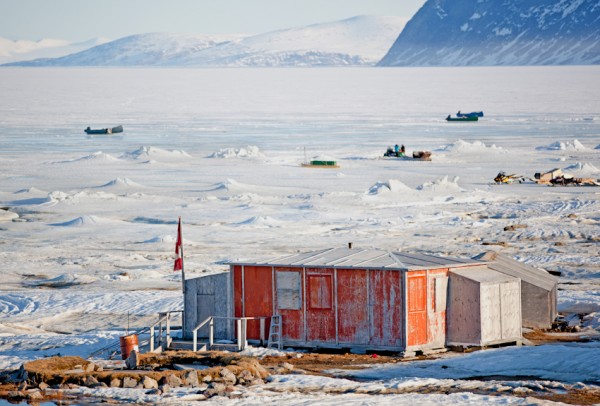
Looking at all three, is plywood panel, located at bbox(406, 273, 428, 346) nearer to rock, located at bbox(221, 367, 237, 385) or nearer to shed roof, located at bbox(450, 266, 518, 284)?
shed roof, located at bbox(450, 266, 518, 284)

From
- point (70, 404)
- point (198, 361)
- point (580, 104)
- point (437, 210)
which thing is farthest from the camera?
point (580, 104)

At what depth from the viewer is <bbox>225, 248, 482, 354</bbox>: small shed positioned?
22.4 m

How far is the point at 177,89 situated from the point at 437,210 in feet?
506

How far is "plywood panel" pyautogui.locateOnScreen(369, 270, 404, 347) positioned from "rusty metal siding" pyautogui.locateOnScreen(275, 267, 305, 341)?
1.40 metres

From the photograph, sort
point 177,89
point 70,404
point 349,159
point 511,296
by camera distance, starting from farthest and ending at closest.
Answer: point 177,89 → point 349,159 → point 511,296 → point 70,404

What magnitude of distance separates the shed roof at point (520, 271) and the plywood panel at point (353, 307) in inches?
124

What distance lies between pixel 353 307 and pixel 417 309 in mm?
1207

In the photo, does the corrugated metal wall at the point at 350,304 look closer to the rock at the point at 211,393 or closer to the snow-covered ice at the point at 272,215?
the snow-covered ice at the point at 272,215

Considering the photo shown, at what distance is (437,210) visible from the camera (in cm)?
4569

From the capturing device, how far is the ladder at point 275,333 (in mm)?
23172

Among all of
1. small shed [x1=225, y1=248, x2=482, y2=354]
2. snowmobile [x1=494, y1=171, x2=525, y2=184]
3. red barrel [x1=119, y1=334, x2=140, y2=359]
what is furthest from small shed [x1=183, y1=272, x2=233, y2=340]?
snowmobile [x1=494, y1=171, x2=525, y2=184]

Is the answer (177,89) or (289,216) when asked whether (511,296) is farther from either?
(177,89)

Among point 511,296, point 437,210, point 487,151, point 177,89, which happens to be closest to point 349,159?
point 487,151

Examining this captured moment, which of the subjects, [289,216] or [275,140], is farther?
[275,140]
